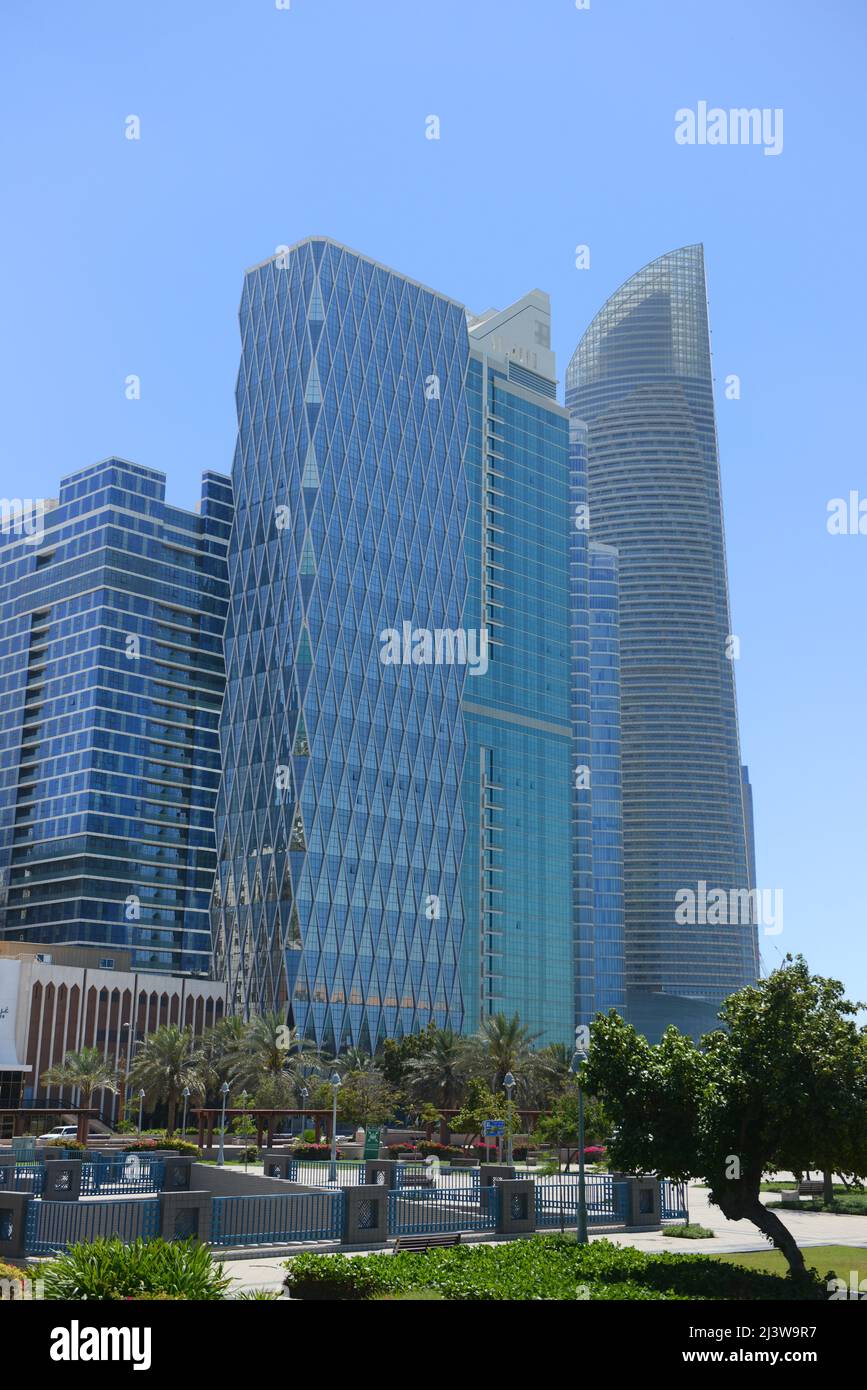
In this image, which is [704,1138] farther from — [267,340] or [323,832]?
[267,340]

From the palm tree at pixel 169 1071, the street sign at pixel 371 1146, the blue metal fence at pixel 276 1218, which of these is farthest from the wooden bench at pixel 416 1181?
the palm tree at pixel 169 1071

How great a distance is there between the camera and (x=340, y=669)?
14050 cm

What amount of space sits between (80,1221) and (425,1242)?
8761 mm

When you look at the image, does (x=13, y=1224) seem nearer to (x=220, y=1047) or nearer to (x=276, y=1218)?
(x=276, y=1218)

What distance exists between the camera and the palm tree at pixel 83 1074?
92.9 m

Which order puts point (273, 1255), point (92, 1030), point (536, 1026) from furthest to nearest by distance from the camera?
point (536, 1026) → point (92, 1030) → point (273, 1255)

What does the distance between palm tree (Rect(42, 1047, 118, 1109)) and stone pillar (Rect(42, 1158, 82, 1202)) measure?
5561 cm

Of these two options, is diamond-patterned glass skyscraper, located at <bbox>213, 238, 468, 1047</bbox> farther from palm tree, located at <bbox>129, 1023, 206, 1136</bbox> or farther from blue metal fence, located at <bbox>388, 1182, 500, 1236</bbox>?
blue metal fence, located at <bbox>388, 1182, 500, 1236</bbox>

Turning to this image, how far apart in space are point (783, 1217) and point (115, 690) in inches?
4149

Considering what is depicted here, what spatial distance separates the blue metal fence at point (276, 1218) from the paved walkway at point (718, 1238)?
5.83 ft

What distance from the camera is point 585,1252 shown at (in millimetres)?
27453

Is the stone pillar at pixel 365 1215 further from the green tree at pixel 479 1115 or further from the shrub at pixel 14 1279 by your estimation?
the green tree at pixel 479 1115
